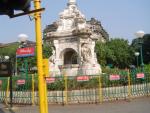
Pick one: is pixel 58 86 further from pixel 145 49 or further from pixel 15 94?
pixel 145 49

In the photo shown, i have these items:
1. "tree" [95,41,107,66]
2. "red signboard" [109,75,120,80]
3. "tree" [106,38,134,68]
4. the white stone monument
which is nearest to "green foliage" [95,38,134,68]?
"tree" [106,38,134,68]

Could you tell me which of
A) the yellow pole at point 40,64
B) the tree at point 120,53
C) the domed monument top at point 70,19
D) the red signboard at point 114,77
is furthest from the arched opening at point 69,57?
the tree at point 120,53

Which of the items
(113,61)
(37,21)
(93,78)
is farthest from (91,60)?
(113,61)

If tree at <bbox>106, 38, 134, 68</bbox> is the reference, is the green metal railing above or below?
below

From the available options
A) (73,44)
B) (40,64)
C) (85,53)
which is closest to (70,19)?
(73,44)

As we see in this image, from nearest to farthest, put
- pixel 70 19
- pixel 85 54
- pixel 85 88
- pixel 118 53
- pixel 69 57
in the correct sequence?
pixel 85 88
pixel 85 54
pixel 70 19
pixel 69 57
pixel 118 53

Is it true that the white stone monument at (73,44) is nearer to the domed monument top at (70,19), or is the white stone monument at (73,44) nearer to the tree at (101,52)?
the domed monument top at (70,19)

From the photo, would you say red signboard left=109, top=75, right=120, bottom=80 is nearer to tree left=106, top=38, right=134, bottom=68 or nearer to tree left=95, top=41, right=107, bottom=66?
tree left=95, top=41, right=107, bottom=66

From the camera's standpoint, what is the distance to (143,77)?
20.9 m

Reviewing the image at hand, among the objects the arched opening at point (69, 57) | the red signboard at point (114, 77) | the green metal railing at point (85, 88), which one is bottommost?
the green metal railing at point (85, 88)

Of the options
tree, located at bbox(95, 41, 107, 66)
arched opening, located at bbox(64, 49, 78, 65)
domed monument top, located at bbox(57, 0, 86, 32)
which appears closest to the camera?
domed monument top, located at bbox(57, 0, 86, 32)

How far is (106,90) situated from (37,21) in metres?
10.7

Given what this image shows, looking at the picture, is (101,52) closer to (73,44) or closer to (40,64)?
(73,44)

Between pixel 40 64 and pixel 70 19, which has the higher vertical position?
pixel 70 19
